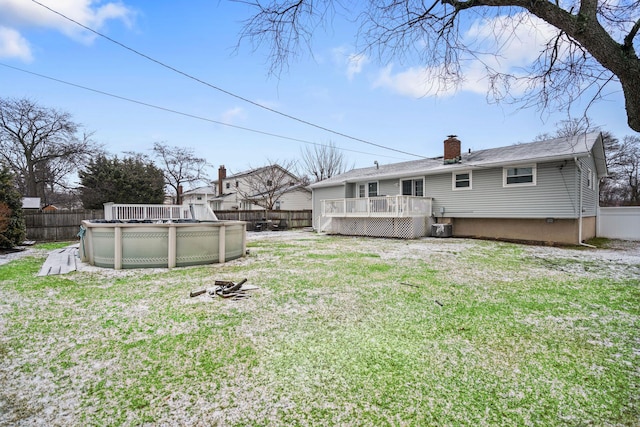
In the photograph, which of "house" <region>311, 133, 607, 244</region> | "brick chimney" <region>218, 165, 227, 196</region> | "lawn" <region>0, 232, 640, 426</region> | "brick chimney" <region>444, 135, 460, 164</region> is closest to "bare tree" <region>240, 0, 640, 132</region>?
"lawn" <region>0, 232, 640, 426</region>

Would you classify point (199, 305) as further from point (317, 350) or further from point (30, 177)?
point (30, 177)

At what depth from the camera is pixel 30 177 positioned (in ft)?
64.6

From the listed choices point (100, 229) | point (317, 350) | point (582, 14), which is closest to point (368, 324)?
point (317, 350)

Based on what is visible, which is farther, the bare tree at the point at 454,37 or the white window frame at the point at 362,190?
the white window frame at the point at 362,190

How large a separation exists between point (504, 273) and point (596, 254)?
5.26 meters

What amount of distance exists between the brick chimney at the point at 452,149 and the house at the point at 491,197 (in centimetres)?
2

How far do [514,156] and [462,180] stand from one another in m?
2.24

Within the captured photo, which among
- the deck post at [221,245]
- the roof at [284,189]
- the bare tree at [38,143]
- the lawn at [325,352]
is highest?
the bare tree at [38,143]

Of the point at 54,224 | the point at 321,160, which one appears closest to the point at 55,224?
the point at 54,224

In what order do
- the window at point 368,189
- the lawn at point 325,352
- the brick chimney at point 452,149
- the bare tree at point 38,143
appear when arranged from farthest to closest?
1. the bare tree at point 38,143
2. the window at point 368,189
3. the brick chimney at point 452,149
4. the lawn at point 325,352

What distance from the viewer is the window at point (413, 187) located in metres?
15.5

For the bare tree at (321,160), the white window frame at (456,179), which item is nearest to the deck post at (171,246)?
the white window frame at (456,179)

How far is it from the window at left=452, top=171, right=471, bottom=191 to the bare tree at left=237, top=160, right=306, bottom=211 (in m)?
15.3

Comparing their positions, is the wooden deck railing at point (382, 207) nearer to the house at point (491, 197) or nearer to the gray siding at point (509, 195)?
the house at point (491, 197)
